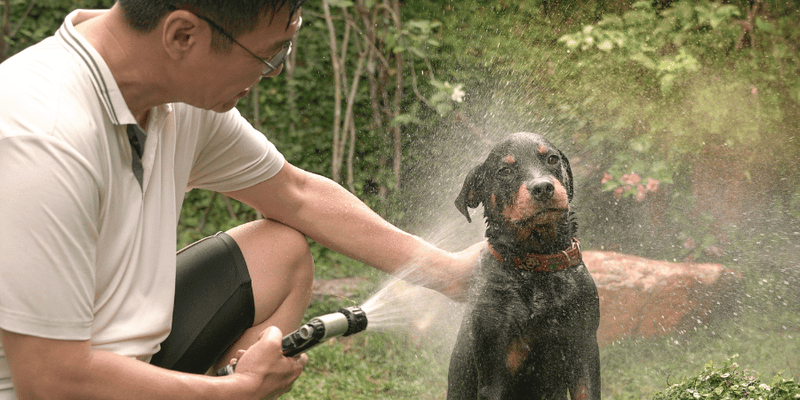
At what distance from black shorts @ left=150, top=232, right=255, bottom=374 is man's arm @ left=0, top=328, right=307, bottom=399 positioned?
0.39 metres

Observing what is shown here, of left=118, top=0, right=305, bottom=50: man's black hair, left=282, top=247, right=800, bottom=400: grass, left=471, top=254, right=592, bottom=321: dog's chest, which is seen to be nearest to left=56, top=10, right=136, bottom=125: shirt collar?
left=118, top=0, right=305, bottom=50: man's black hair

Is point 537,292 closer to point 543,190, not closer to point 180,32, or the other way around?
point 543,190

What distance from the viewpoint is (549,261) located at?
2.22 meters

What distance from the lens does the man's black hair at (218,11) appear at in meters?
1.83

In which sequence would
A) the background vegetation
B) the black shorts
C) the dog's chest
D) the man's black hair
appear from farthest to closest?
the background vegetation < the black shorts < the dog's chest < the man's black hair

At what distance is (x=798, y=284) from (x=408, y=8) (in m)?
3.38

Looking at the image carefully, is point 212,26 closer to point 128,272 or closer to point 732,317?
point 128,272

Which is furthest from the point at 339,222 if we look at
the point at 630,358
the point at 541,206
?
the point at 630,358

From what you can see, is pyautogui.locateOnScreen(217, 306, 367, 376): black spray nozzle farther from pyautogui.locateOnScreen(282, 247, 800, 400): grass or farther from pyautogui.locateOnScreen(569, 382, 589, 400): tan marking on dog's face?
pyautogui.locateOnScreen(282, 247, 800, 400): grass

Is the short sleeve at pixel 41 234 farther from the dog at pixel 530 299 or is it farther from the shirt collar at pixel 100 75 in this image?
the dog at pixel 530 299

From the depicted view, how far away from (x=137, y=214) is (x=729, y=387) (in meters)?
2.28

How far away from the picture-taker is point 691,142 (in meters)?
4.95

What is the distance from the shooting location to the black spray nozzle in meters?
2.00

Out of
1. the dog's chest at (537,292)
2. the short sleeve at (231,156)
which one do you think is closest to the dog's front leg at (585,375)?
the dog's chest at (537,292)
